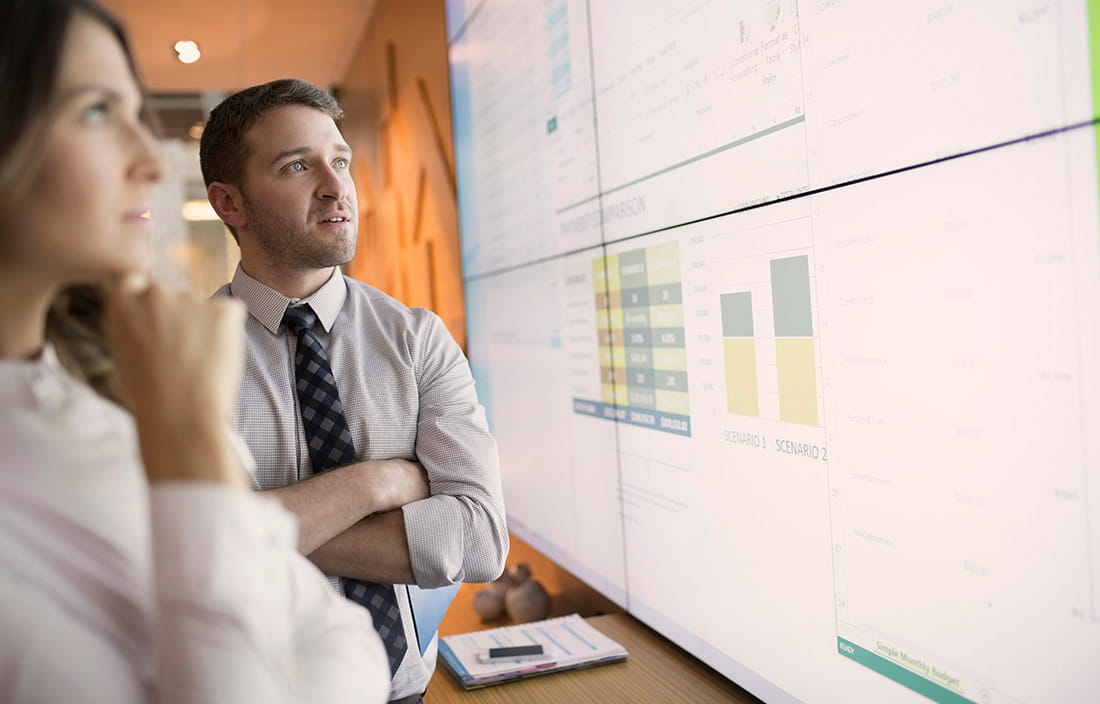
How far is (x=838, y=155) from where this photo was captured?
4.23 ft

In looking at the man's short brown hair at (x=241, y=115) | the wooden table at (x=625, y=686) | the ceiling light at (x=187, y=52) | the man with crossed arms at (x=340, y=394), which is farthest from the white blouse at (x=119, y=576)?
the ceiling light at (x=187, y=52)

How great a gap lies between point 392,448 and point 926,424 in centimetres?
85

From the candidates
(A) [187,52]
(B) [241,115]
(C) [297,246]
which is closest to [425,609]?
(C) [297,246]

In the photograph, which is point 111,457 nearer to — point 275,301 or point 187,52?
point 275,301

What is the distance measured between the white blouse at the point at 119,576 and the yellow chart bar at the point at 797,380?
92 cm

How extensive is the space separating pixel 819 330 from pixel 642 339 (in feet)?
2.08

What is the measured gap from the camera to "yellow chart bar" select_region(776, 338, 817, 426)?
1.39 metres

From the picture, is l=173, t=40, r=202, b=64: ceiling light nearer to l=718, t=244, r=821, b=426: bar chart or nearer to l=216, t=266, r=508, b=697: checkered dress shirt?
l=216, t=266, r=508, b=697: checkered dress shirt

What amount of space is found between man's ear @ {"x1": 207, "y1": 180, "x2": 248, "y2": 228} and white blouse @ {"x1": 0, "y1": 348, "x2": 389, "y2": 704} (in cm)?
102

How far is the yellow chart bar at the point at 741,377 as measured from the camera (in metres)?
1.54

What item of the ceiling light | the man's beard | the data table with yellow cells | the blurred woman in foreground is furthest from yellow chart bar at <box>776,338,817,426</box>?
the ceiling light

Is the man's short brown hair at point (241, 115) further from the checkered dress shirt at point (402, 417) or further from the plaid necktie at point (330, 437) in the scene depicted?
the plaid necktie at point (330, 437)

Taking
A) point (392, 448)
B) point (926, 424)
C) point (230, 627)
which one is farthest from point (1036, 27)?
point (392, 448)

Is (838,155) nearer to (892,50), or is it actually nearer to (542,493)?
(892,50)
